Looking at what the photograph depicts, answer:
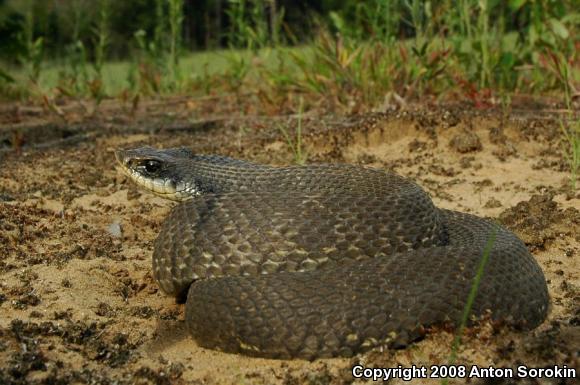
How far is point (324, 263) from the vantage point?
3322 mm

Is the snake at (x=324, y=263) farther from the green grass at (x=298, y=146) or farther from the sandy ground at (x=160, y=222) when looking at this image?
the green grass at (x=298, y=146)

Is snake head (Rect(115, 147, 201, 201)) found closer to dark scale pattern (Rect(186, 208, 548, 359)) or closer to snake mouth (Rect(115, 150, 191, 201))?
snake mouth (Rect(115, 150, 191, 201))

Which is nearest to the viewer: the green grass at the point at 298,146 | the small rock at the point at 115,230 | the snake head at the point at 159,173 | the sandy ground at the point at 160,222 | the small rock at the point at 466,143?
the sandy ground at the point at 160,222

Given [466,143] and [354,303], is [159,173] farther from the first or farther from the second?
[466,143]

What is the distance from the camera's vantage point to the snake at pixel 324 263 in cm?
286

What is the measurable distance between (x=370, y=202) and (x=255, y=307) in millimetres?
902

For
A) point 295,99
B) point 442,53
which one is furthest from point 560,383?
point 295,99

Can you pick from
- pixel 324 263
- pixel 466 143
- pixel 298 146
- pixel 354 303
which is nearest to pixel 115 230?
pixel 298 146

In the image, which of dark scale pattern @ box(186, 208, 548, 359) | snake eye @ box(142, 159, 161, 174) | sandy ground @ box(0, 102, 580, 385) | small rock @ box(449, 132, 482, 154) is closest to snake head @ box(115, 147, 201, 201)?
snake eye @ box(142, 159, 161, 174)

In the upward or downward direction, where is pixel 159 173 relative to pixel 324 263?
upward

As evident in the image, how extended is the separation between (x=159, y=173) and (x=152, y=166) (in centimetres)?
7

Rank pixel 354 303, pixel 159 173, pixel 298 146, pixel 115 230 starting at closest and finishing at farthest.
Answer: pixel 354 303 → pixel 159 173 → pixel 115 230 → pixel 298 146

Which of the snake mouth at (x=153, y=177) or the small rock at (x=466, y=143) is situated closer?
the snake mouth at (x=153, y=177)

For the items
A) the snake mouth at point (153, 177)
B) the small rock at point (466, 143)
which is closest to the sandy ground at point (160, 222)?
the small rock at point (466, 143)
